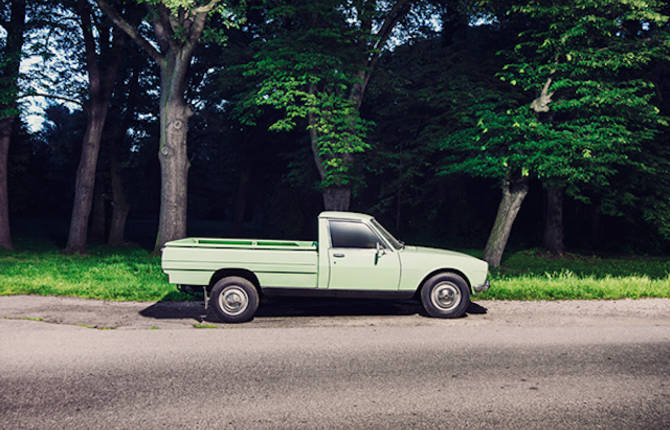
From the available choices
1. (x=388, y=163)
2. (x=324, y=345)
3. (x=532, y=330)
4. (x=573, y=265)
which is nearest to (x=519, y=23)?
(x=388, y=163)

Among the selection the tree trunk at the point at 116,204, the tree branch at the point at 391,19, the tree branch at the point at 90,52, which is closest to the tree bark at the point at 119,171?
the tree trunk at the point at 116,204

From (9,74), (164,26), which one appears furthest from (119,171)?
(164,26)

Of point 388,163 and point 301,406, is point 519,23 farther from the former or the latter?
point 301,406

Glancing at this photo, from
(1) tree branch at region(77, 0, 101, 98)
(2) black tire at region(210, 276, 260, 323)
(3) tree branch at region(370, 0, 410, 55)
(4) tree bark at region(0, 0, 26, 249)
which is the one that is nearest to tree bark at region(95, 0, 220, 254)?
(1) tree branch at region(77, 0, 101, 98)

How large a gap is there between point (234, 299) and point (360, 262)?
2025 millimetres

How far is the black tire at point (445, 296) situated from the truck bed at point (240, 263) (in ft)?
6.06

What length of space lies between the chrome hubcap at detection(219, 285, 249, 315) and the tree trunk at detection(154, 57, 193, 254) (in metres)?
7.60

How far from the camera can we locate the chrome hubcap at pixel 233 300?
7.16 m

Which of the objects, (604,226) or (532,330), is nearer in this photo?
(532,330)

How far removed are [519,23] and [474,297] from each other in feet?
48.1

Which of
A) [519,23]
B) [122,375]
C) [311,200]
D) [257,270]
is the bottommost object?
[122,375]

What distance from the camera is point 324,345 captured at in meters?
5.96

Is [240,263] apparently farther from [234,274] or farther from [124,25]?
[124,25]

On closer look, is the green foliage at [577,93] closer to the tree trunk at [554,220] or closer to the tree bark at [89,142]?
the tree trunk at [554,220]
